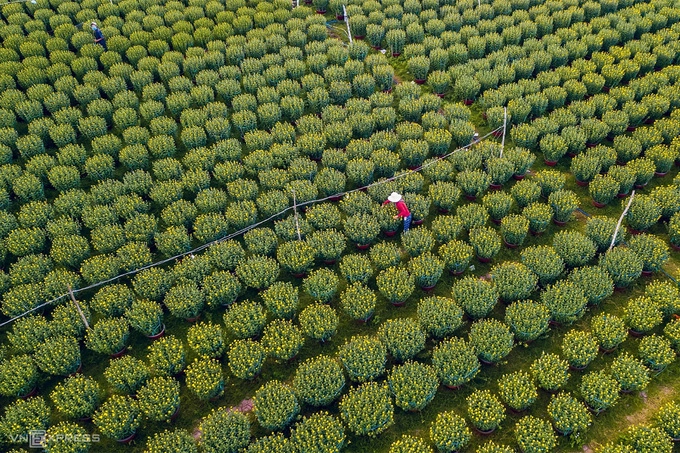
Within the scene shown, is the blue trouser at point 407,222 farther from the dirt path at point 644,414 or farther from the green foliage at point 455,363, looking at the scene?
the dirt path at point 644,414

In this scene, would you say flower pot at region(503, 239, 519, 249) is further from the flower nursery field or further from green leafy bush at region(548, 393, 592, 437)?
green leafy bush at region(548, 393, 592, 437)

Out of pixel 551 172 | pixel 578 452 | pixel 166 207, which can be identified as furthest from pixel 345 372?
pixel 551 172

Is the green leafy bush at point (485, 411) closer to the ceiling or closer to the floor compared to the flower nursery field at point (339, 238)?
closer to the floor

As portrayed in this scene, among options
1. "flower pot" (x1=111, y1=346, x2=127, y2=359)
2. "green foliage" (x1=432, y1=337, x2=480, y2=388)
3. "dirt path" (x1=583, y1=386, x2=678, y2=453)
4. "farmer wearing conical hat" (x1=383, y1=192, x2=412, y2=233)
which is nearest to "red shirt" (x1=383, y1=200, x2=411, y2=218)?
"farmer wearing conical hat" (x1=383, y1=192, x2=412, y2=233)

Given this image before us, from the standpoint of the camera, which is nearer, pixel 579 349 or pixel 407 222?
pixel 579 349

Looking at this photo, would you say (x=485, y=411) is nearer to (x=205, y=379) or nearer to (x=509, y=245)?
(x=509, y=245)

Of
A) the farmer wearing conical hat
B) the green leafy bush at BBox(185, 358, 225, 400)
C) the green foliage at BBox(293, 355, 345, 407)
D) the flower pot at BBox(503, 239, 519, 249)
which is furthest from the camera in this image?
the flower pot at BBox(503, 239, 519, 249)

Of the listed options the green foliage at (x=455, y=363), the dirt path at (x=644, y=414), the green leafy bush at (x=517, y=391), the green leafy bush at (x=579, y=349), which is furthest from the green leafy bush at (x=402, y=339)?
the dirt path at (x=644, y=414)

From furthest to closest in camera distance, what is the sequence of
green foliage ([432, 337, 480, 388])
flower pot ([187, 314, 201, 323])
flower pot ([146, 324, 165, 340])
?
flower pot ([187, 314, 201, 323])
flower pot ([146, 324, 165, 340])
green foliage ([432, 337, 480, 388])

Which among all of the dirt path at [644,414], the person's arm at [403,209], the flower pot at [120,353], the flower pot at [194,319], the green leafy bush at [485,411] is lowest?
the dirt path at [644,414]

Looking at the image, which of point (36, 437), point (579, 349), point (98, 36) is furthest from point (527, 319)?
point (98, 36)
